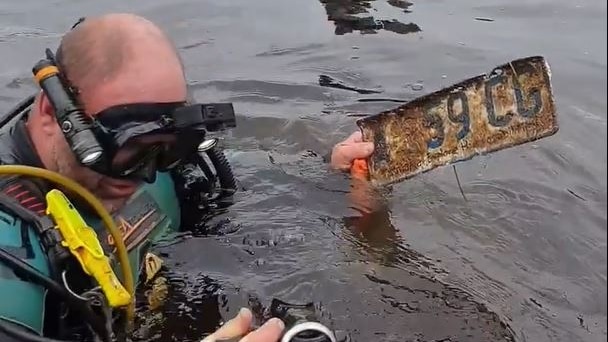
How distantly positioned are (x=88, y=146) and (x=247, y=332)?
0.75 meters

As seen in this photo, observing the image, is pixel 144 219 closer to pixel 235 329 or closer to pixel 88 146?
pixel 88 146

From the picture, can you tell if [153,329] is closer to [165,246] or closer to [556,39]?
[165,246]

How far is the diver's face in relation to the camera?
8.18 feet

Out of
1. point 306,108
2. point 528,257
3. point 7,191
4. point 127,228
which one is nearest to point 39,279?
point 7,191

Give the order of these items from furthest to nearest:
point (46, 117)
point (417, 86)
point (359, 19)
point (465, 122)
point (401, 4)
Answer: point (401, 4)
point (359, 19)
point (417, 86)
point (465, 122)
point (46, 117)

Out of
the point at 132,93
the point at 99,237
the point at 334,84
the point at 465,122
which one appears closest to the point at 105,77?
the point at 132,93

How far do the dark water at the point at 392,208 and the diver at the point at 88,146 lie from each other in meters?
0.91

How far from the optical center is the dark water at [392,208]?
332 centimetres

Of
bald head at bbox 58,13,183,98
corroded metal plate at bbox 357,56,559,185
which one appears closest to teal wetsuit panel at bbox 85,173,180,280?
bald head at bbox 58,13,183,98

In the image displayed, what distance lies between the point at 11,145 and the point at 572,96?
13.2ft

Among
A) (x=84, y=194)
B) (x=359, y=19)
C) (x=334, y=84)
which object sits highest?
(x=84, y=194)

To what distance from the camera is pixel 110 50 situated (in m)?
2.60

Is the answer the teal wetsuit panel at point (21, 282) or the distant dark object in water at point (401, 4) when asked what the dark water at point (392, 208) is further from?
the teal wetsuit panel at point (21, 282)

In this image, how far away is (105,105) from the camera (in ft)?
8.17
